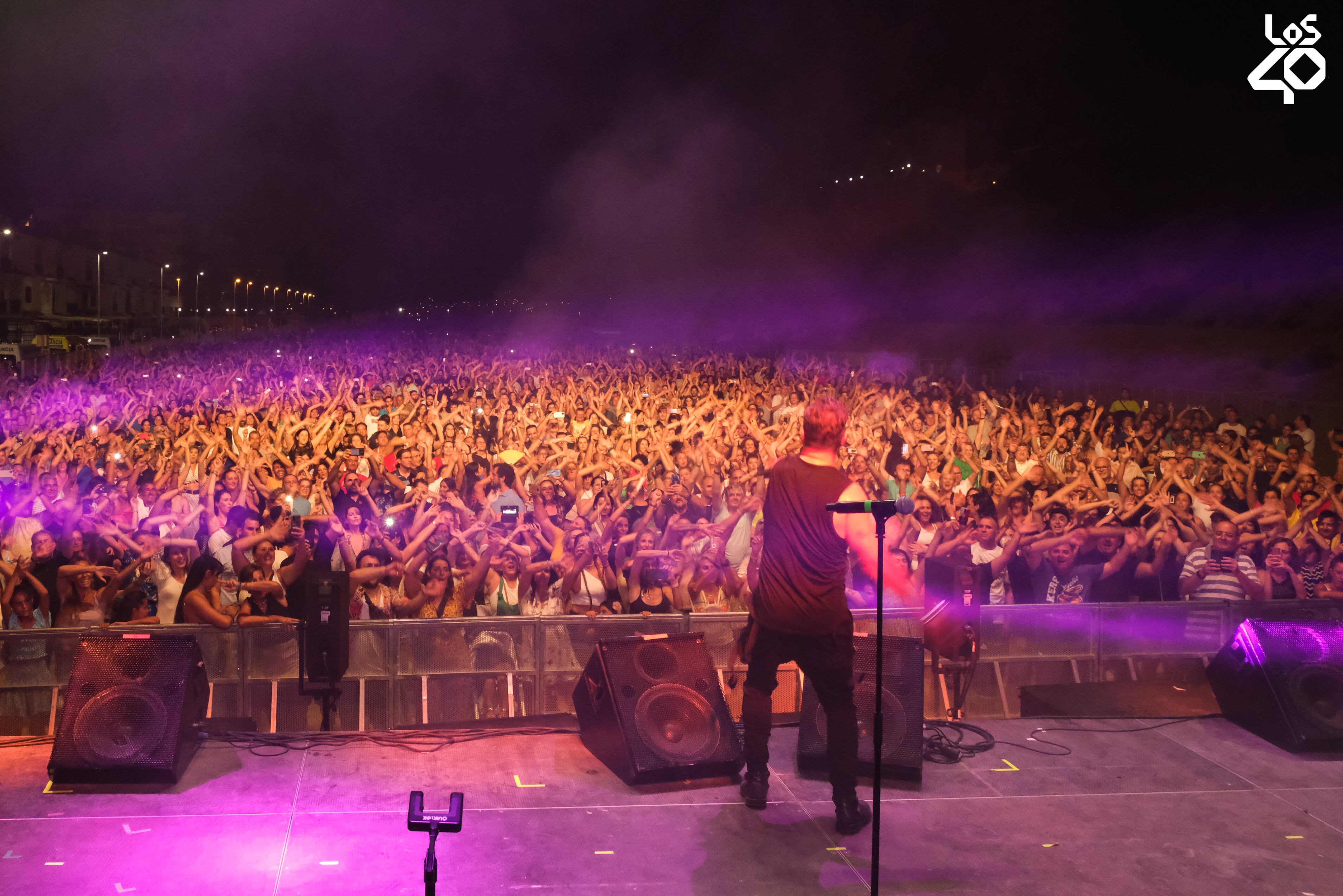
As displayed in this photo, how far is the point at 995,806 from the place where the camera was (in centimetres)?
374

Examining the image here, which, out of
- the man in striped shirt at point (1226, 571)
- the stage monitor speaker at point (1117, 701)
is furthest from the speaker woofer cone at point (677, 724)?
the man in striped shirt at point (1226, 571)

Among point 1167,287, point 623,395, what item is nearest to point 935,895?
point 623,395

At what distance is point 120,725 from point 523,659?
1713mm

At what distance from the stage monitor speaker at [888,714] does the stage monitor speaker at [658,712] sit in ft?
1.00

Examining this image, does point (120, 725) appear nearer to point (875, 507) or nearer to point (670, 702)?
point (670, 702)

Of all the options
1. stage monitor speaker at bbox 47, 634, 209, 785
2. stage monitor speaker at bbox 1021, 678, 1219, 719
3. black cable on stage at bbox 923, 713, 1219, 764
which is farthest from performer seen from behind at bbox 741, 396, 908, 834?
stage monitor speaker at bbox 47, 634, 209, 785

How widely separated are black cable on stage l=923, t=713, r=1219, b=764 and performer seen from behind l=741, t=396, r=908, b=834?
0.71 meters

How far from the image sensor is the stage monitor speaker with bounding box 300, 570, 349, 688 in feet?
14.6

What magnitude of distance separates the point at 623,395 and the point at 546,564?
374 inches

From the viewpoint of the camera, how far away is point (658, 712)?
13.1 ft

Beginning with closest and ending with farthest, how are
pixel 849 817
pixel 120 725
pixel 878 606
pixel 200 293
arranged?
pixel 878 606, pixel 849 817, pixel 120 725, pixel 200 293

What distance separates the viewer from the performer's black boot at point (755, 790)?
3664 mm

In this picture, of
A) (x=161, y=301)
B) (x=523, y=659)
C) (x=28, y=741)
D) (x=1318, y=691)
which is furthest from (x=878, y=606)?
(x=161, y=301)

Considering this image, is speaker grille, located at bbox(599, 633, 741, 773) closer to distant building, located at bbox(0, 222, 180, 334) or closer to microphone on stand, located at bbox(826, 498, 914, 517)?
microphone on stand, located at bbox(826, 498, 914, 517)
